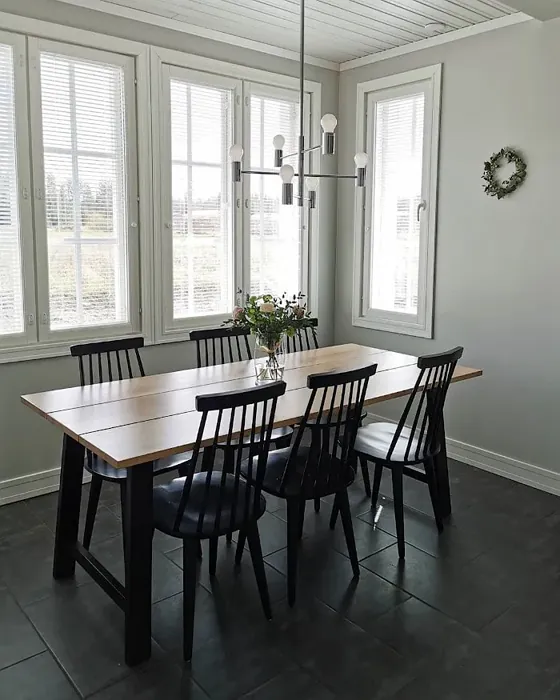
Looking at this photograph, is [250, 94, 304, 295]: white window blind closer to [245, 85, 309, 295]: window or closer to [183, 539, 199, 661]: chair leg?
[245, 85, 309, 295]: window

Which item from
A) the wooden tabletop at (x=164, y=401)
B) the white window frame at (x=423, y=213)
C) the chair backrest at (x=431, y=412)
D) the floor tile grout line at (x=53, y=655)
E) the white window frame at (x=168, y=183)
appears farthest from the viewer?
the white window frame at (x=423, y=213)

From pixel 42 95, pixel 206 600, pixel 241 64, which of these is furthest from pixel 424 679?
pixel 241 64

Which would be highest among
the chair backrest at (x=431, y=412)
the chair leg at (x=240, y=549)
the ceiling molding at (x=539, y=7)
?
the ceiling molding at (x=539, y=7)

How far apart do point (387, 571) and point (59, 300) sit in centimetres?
231

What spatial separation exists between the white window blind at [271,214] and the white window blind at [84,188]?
1.00 m

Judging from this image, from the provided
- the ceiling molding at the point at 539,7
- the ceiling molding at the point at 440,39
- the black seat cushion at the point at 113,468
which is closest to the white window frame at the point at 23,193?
the black seat cushion at the point at 113,468

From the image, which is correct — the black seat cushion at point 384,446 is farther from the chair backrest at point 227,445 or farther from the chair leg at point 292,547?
the chair backrest at point 227,445

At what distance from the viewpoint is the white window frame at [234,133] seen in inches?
156

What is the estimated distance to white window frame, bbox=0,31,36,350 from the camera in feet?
11.2

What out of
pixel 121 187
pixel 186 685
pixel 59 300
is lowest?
pixel 186 685

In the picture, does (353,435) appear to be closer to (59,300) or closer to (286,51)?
(59,300)

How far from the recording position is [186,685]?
2209 millimetres

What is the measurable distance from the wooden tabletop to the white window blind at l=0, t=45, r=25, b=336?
2.73ft

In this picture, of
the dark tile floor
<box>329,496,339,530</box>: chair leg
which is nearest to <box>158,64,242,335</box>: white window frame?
the dark tile floor
